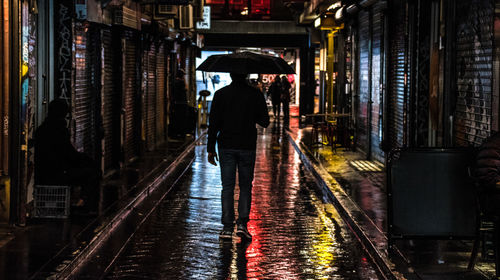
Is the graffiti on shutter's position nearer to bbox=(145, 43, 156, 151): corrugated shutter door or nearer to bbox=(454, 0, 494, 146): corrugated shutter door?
bbox=(145, 43, 156, 151): corrugated shutter door

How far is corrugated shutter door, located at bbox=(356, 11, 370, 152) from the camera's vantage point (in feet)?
69.8

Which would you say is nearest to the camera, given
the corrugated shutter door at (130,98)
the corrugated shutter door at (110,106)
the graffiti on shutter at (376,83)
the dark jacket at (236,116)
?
the dark jacket at (236,116)

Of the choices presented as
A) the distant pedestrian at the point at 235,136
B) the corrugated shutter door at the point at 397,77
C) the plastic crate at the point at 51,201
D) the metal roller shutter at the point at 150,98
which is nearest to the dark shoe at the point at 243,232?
the distant pedestrian at the point at 235,136

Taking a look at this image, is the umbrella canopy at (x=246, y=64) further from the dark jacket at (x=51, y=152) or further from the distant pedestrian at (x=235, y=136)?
the dark jacket at (x=51, y=152)

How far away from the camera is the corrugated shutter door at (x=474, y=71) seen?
10.6 meters

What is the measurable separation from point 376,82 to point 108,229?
34.9 ft

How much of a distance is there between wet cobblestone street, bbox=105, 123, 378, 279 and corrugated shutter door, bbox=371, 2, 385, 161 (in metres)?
3.85

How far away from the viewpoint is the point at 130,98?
19594 mm

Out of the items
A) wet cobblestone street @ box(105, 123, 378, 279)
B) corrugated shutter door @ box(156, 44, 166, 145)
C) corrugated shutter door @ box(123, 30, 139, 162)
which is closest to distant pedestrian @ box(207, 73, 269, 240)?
wet cobblestone street @ box(105, 123, 378, 279)

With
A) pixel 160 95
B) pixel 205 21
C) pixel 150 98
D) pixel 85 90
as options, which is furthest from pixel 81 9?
pixel 205 21

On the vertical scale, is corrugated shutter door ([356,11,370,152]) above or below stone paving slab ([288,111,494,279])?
above

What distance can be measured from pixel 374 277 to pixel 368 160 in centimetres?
1161

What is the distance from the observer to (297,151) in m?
23.6

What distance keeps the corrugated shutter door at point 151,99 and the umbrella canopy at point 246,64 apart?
1112 cm
